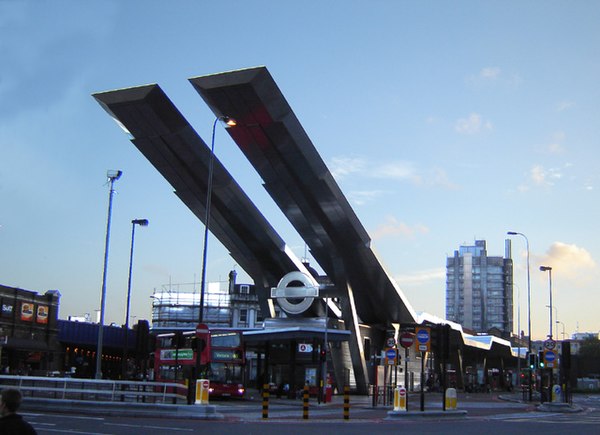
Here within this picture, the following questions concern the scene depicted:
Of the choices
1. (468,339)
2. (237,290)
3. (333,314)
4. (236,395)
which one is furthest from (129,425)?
(237,290)

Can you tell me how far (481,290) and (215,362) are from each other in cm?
15422

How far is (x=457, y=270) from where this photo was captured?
7530 inches

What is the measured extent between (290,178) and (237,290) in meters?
68.3

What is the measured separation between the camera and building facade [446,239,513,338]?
602 feet

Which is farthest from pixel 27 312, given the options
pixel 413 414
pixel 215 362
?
pixel 413 414

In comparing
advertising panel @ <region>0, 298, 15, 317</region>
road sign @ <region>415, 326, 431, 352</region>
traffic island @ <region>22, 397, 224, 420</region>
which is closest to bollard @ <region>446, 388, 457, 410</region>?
road sign @ <region>415, 326, 431, 352</region>

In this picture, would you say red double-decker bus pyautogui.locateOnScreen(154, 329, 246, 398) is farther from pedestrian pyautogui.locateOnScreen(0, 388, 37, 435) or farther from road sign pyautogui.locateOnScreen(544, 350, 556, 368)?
pedestrian pyautogui.locateOnScreen(0, 388, 37, 435)

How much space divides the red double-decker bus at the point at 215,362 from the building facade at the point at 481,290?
14707 cm

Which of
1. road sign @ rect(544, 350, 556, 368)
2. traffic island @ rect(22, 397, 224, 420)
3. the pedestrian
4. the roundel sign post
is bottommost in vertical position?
traffic island @ rect(22, 397, 224, 420)

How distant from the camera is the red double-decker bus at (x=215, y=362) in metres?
40.1

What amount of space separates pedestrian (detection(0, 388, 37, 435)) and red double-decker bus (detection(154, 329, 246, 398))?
33674 millimetres

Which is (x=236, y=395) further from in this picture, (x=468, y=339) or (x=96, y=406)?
(x=468, y=339)

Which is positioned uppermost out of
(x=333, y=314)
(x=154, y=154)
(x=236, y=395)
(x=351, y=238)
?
(x=154, y=154)

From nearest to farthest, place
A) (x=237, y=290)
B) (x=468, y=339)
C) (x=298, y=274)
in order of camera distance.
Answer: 1. (x=298, y=274)
2. (x=468, y=339)
3. (x=237, y=290)
